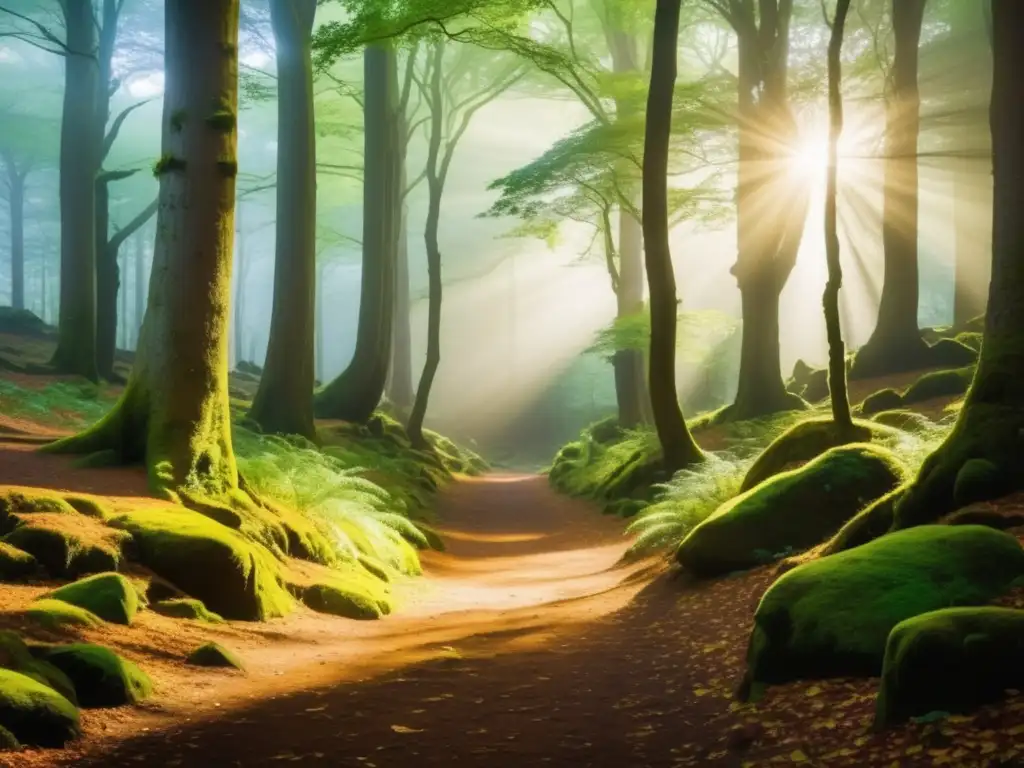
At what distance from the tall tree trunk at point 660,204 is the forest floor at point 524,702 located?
4675 mm

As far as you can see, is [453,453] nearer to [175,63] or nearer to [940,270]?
[175,63]

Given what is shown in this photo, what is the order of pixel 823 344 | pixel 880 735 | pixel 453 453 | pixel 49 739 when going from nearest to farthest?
pixel 880 735, pixel 49 739, pixel 453 453, pixel 823 344

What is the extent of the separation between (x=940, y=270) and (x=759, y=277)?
39.3 m

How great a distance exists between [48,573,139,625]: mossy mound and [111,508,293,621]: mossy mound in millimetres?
661

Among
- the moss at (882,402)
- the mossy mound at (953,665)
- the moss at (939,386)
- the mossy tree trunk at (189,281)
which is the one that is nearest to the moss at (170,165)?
the mossy tree trunk at (189,281)

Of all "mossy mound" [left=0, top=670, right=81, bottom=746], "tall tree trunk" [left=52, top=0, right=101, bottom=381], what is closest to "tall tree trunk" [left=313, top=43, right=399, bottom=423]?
"tall tree trunk" [left=52, top=0, right=101, bottom=381]

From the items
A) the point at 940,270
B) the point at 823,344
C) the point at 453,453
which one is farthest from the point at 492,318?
the point at 453,453

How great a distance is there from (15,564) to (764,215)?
46.1ft

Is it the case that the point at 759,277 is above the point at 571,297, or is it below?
below

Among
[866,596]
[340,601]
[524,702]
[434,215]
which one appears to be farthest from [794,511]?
[434,215]

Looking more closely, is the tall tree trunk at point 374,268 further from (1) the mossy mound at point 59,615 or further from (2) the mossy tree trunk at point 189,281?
(1) the mossy mound at point 59,615

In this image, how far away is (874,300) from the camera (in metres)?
36.7

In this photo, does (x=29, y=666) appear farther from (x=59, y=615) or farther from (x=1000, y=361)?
(x=1000, y=361)

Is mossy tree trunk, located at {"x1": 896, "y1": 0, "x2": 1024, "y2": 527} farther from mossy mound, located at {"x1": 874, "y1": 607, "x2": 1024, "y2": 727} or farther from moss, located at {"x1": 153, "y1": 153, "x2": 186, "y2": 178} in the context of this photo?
moss, located at {"x1": 153, "y1": 153, "x2": 186, "y2": 178}
